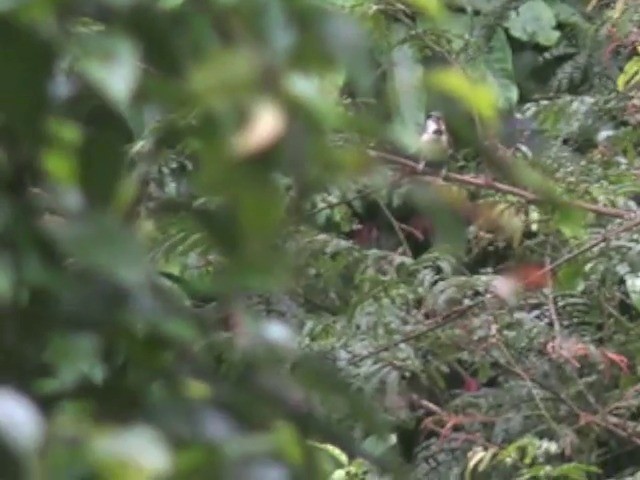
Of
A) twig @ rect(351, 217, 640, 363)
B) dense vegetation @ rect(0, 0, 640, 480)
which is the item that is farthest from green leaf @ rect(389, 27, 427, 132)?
twig @ rect(351, 217, 640, 363)

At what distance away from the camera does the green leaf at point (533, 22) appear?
252cm

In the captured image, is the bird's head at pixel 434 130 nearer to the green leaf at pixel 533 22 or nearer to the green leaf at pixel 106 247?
the green leaf at pixel 106 247

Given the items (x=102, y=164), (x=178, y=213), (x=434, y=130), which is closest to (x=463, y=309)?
(x=434, y=130)

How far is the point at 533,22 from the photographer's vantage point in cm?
253

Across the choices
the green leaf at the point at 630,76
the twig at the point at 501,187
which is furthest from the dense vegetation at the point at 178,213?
the green leaf at the point at 630,76

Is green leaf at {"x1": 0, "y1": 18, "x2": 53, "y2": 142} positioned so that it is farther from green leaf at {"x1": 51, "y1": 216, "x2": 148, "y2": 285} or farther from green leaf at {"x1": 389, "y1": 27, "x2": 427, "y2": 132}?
green leaf at {"x1": 389, "y1": 27, "x2": 427, "y2": 132}

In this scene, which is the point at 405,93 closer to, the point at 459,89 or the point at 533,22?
the point at 459,89

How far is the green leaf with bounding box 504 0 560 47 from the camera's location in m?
2.52

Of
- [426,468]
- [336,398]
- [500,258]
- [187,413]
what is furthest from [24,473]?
[500,258]

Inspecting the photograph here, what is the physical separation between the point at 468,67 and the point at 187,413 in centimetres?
132

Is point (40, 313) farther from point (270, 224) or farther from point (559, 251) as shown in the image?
point (559, 251)

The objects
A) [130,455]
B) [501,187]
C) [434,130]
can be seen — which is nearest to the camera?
[130,455]

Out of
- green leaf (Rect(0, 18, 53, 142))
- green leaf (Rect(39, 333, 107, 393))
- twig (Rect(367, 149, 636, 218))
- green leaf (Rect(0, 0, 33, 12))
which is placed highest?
green leaf (Rect(0, 0, 33, 12))

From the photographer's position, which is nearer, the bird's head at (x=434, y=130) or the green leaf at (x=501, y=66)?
the bird's head at (x=434, y=130)
